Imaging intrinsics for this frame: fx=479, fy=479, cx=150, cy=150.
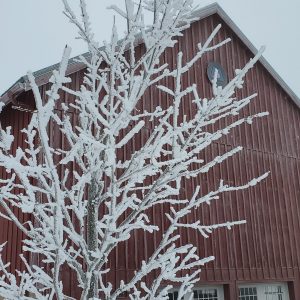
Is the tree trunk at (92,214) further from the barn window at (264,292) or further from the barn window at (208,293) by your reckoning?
the barn window at (264,292)

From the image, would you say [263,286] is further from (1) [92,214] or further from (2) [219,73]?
(1) [92,214]

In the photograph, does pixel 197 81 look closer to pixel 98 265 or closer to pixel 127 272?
pixel 127 272

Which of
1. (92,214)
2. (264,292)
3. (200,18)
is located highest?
(200,18)

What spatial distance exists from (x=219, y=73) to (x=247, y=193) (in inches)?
136

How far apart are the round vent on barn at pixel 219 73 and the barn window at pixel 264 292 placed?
5.53 metres

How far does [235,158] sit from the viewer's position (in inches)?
515

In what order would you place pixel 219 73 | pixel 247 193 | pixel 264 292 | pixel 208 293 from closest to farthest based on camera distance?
pixel 208 293, pixel 264 292, pixel 247 193, pixel 219 73

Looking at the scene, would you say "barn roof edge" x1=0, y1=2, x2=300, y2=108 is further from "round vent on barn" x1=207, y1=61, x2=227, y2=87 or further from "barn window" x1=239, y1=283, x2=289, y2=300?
"barn window" x1=239, y1=283, x2=289, y2=300

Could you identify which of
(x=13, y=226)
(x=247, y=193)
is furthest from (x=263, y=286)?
(x=13, y=226)

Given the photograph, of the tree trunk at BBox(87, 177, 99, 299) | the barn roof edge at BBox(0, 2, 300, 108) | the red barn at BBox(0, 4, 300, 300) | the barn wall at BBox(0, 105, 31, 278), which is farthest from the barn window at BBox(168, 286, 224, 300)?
the tree trunk at BBox(87, 177, 99, 299)

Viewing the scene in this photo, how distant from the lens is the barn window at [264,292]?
12336 mm

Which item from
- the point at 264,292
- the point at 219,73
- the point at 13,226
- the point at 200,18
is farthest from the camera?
the point at 219,73

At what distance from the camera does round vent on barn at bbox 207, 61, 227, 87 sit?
523 inches

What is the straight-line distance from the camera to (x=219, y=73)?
44.5 ft
